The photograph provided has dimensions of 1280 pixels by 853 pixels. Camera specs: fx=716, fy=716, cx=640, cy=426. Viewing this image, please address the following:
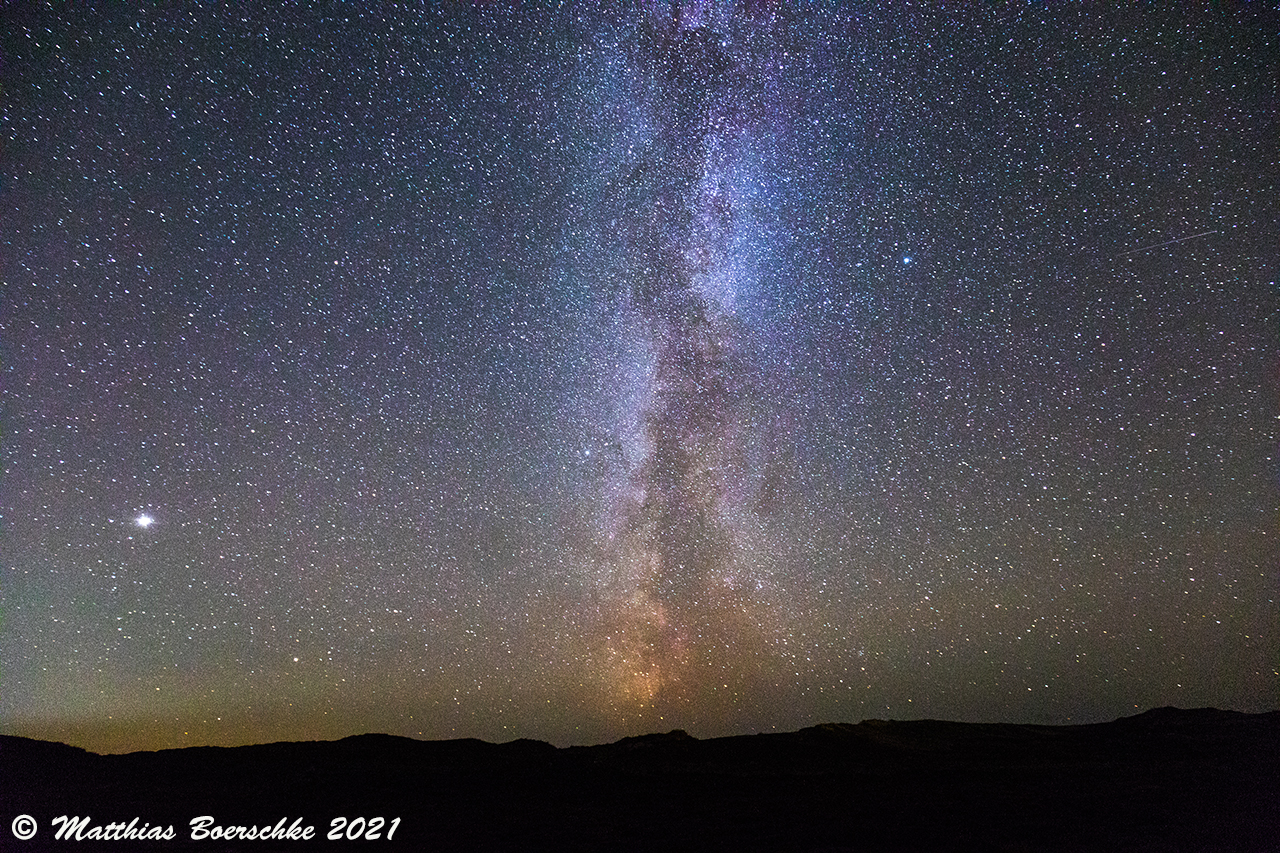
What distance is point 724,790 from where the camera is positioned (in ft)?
37.6

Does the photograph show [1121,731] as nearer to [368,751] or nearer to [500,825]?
[500,825]

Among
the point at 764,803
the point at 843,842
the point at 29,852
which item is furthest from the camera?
the point at 764,803

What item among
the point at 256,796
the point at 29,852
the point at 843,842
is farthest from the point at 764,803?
the point at 29,852

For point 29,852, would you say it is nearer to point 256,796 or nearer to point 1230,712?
point 256,796

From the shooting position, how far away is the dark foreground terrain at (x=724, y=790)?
28.3 feet

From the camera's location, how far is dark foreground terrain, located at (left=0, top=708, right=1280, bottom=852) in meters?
8.63

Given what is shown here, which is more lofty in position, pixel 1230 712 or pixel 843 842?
pixel 1230 712

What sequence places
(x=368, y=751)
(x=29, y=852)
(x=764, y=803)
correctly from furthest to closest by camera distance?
(x=368, y=751) < (x=764, y=803) < (x=29, y=852)

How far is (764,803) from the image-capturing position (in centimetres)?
1035

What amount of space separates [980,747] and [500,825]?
35.3 ft

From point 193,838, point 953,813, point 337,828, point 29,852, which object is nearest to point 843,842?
point 953,813

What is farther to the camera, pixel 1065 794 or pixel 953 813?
pixel 1065 794

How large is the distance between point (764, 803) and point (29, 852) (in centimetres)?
941

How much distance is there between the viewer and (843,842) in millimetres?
8148
